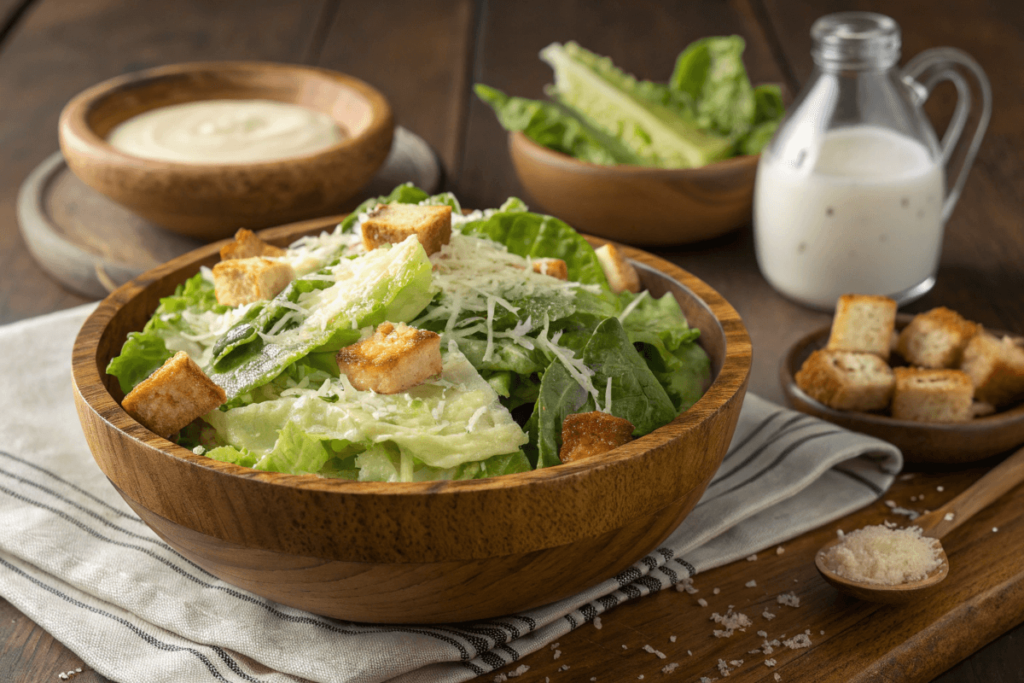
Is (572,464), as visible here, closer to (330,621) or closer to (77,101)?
(330,621)

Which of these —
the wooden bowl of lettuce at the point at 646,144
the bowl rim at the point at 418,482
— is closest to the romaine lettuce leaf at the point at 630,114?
the wooden bowl of lettuce at the point at 646,144

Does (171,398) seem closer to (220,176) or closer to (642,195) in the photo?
(220,176)

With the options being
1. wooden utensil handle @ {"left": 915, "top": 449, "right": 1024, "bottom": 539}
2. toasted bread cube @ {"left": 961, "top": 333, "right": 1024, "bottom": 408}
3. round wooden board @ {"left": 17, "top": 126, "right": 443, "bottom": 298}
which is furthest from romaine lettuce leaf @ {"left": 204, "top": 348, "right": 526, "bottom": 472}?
round wooden board @ {"left": 17, "top": 126, "right": 443, "bottom": 298}

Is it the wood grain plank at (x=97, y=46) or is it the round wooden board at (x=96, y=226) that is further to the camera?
the wood grain plank at (x=97, y=46)

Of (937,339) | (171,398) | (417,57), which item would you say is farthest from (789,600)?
(417,57)

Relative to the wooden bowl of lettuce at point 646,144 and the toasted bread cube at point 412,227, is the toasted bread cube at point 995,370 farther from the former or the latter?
the toasted bread cube at point 412,227

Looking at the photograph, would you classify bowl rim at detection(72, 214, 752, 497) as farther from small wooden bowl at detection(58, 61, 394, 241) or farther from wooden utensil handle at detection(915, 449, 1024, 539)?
small wooden bowl at detection(58, 61, 394, 241)

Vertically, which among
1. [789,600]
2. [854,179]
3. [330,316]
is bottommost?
[789,600]
